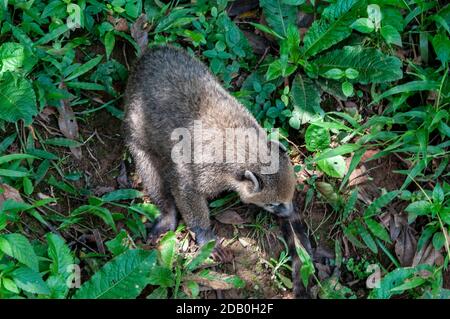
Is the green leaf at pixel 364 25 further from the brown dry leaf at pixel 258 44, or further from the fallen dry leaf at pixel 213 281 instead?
the fallen dry leaf at pixel 213 281

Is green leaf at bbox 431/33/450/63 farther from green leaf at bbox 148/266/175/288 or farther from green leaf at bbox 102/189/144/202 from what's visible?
green leaf at bbox 148/266/175/288

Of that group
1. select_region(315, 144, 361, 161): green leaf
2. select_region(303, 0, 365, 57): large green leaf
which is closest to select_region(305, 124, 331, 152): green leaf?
select_region(315, 144, 361, 161): green leaf

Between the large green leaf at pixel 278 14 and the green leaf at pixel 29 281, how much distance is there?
359cm

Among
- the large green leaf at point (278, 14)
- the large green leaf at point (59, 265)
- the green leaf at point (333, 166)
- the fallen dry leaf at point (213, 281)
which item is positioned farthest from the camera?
the large green leaf at point (278, 14)

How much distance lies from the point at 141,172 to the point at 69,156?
738mm

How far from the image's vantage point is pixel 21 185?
6.15 meters

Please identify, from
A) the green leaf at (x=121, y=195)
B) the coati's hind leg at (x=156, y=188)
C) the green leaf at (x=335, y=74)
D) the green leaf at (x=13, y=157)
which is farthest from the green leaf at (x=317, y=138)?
the green leaf at (x=13, y=157)

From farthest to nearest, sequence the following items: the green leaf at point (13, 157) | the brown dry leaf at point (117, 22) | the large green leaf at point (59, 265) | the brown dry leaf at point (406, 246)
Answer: the brown dry leaf at point (117, 22) → the brown dry leaf at point (406, 246) → the green leaf at point (13, 157) → the large green leaf at point (59, 265)

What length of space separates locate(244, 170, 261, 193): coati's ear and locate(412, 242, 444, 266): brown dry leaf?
1.69 meters

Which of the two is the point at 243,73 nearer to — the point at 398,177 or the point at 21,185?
the point at 398,177

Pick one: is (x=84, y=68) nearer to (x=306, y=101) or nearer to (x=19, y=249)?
(x=19, y=249)

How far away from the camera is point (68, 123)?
6668 mm

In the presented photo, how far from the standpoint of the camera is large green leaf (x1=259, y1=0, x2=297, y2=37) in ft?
23.1

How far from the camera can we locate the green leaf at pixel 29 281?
17.3 feet
